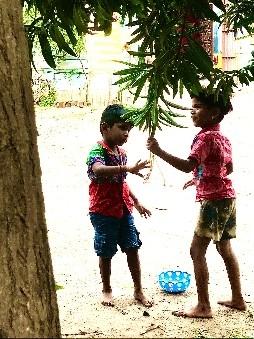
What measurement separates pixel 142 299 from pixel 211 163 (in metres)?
1.07

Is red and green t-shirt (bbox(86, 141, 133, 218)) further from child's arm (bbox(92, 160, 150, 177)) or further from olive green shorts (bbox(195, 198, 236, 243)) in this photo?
olive green shorts (bbox(195, 198, 236, 243))

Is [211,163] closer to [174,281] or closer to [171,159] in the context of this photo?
[171,159]

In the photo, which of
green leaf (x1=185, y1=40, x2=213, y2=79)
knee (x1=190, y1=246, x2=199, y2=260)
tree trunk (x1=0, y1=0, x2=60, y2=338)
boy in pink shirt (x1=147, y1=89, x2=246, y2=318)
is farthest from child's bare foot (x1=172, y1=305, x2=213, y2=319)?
tree trunk (x1=0, y1=0, x2=60, y2=338)

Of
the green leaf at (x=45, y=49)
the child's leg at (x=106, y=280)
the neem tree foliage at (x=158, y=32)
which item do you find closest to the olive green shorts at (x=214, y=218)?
the child's leg at (x=106, y=280)

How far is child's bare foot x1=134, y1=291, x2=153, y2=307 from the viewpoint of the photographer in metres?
3.80

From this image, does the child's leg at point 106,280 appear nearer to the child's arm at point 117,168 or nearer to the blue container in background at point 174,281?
the blue container in background at point 174,281

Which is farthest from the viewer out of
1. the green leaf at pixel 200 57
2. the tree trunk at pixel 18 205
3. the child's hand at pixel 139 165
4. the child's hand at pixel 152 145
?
the child's hand at pixel 139 165

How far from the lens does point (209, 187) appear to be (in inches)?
140

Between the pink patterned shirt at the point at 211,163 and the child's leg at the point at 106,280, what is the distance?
78 centimetres

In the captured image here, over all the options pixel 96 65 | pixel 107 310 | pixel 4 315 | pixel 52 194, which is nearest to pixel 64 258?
pixel 107 310

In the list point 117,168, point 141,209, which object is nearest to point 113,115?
point 117,168

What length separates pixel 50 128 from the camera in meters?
12.2

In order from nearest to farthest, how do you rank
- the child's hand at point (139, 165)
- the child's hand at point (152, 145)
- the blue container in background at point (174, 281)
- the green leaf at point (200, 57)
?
the green leaf at point (200, 57), the child's hand at point (152, 145), the child's hand at point (139, 165), the blue container in background at point (174, 281)

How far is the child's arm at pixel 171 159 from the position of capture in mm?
3271
